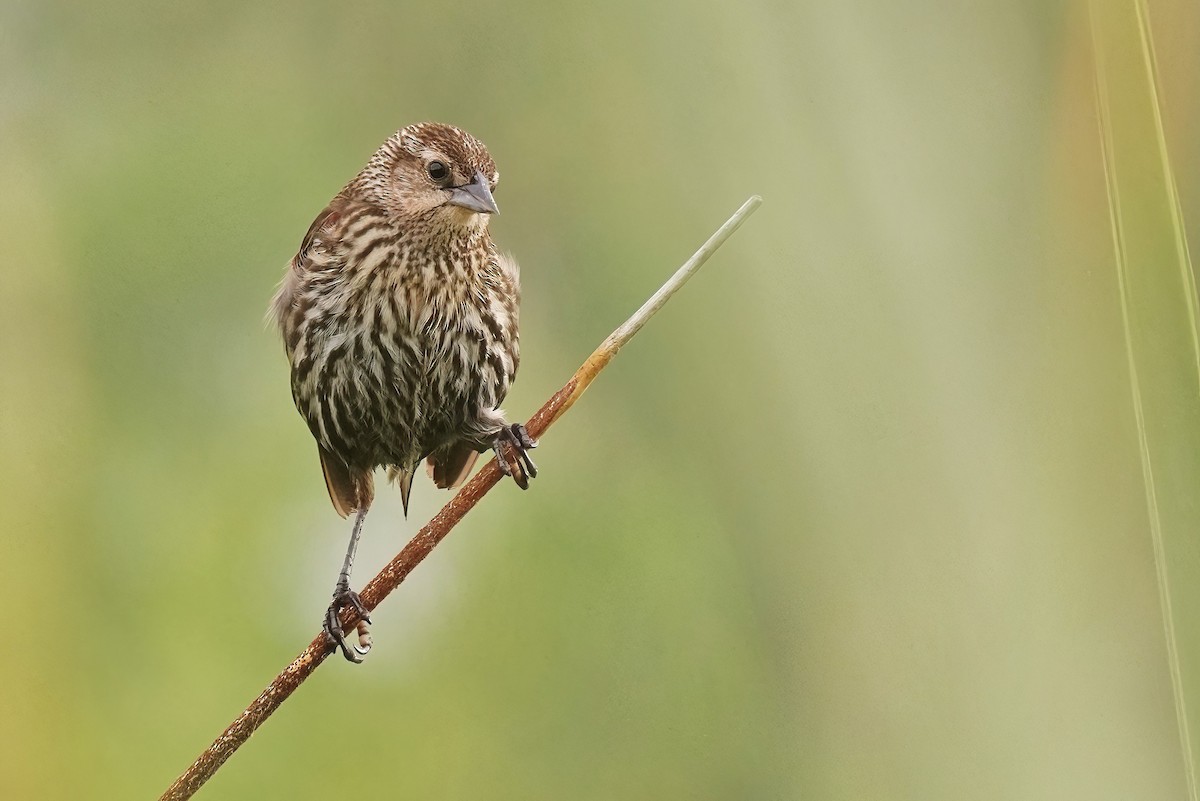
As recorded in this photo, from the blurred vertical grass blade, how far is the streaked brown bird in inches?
40.7

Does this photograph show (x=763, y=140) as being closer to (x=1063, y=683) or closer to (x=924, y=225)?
(x=924, y=225)

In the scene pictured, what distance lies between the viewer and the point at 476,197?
1902 millimetres

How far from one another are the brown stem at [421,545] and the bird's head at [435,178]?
1.69 feet

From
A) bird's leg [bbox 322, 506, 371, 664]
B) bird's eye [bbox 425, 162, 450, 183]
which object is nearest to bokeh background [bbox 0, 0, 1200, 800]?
bird's leg [bbox 322, 506, 371, 664]

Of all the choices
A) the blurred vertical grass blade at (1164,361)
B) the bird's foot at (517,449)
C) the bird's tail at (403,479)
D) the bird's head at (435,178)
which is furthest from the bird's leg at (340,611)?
the blurred vertical grass blade at (1164,361)

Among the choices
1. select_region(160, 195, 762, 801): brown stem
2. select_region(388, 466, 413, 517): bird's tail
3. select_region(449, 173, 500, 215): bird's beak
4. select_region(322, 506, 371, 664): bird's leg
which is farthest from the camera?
select_region(388, 466, 413, 517): bird's tail

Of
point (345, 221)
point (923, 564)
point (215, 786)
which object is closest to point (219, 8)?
point (345, 221)

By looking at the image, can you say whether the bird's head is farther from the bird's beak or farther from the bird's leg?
the bird's leg

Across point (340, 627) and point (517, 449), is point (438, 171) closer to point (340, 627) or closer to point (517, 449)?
point (517, 449)

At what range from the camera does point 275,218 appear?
2350 mm

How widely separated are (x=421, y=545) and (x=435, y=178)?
0.85 m

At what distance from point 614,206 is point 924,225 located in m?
0.68

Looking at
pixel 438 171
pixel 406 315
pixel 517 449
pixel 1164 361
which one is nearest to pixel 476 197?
pixel 438 171

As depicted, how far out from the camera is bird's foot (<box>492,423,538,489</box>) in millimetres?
1938
